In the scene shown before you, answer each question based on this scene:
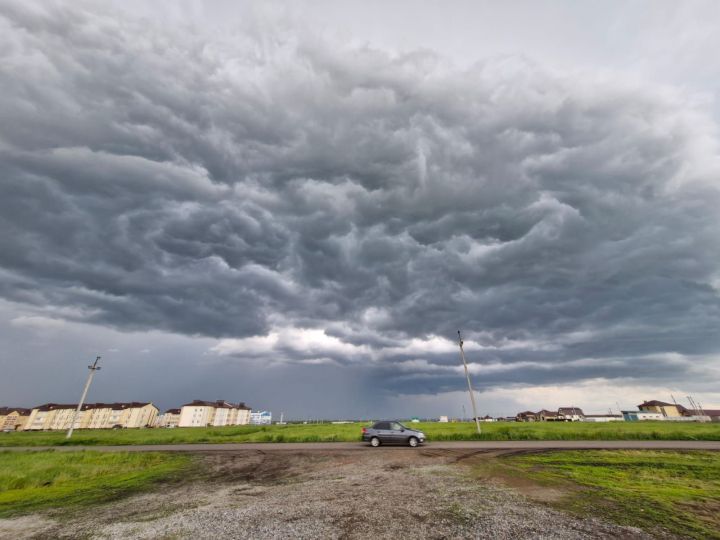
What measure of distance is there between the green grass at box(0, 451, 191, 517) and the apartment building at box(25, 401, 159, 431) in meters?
146

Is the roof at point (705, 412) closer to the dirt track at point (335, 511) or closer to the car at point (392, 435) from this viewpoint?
the car at point (392, 435)

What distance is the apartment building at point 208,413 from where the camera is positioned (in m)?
135

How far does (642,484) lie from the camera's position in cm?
1113

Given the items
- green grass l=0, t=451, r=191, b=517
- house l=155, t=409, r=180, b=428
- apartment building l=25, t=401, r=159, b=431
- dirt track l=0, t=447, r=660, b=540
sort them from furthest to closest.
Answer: house l=155, t=409, r=180, b=428 < apartment building l=25, t=401, r=159, b=431 < green grass l=0, t=451, r=191, b=517 < dirt track l=0, t=447, r=660, b=540

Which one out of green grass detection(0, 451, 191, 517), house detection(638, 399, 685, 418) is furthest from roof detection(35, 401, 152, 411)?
house detection(638, 399, 685, 418)

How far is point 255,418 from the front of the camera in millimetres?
199500

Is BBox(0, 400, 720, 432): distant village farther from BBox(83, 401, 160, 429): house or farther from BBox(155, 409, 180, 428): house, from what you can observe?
BBox(155, 409, 180, 428): house

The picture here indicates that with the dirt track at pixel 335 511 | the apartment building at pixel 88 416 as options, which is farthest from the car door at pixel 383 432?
the apartment building at pixel 88 416

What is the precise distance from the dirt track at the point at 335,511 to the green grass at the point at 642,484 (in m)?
1.19

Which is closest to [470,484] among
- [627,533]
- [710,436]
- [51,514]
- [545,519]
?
[545,519]

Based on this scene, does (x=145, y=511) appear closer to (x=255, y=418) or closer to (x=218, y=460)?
(x=218, y=460)

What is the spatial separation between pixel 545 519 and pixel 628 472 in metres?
8.50

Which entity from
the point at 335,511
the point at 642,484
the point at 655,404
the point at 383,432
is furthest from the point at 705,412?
the point at 335,511

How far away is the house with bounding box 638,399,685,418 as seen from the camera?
394 ft
